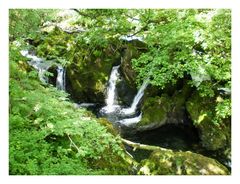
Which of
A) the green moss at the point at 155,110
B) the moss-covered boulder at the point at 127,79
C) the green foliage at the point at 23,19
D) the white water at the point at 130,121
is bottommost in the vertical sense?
the white water at the point at 130,121

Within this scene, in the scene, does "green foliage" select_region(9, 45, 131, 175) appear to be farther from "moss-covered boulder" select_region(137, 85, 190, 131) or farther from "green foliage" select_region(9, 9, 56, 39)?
"moss-covered boulder" select_region(137, 85, 190, 131)

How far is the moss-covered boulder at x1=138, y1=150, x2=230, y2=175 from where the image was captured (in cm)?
352

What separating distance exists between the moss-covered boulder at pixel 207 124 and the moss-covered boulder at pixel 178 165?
44.5 inches

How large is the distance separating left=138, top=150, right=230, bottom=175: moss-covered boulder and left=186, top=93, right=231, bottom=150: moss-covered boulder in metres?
1.13

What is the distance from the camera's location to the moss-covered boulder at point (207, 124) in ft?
16.3

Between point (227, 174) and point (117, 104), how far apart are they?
3029mm

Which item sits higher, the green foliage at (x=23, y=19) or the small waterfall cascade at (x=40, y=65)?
the green foliage at (x=23, y=19)

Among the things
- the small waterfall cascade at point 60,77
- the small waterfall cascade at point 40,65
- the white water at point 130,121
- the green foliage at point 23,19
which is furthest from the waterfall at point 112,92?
the green foliage at point 23,19

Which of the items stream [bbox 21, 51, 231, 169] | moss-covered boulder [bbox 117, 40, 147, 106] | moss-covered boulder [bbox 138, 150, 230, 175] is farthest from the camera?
moss-covered boulder [bbox 117, 40, 147, 106]

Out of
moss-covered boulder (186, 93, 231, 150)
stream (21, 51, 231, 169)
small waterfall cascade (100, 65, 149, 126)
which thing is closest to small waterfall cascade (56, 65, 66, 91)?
stream (21, 51, 231, 169)

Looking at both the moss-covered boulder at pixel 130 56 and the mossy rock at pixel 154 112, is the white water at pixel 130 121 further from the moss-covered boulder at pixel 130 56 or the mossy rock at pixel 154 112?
the moss-covered boulder at pixel 130 56

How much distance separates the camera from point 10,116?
123 inches

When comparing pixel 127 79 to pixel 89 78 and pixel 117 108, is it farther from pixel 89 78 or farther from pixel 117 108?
pixel 89 78

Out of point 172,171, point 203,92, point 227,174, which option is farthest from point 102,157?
point 203,92
